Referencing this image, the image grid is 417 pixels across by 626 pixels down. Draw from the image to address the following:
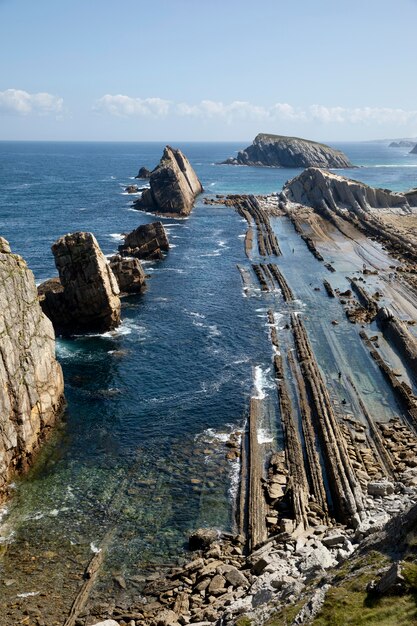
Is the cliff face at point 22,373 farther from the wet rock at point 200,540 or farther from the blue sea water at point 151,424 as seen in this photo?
the wet rock at point 200,540

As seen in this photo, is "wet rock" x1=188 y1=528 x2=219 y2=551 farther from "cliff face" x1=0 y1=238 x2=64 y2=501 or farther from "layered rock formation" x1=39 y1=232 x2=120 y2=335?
"layered rock formation" x1=39 y1=232 x2=120 y2=335

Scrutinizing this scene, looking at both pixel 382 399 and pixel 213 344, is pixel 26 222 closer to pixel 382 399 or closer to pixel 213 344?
pixel 213 344

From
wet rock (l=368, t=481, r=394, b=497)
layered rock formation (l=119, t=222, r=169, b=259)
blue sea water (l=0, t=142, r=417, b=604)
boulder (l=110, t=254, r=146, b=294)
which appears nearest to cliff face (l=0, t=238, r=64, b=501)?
blue sea water (l=0, t=142, r=417, b=604)

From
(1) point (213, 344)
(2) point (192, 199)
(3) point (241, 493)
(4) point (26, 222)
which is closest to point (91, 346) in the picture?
(1) point (213, 344)

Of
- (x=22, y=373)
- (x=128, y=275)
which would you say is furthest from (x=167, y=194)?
(x=22, y=373)

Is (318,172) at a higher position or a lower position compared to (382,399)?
higher

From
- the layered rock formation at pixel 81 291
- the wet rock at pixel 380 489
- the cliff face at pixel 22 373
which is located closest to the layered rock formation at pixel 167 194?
the layered rock formation at pixel 81 291
